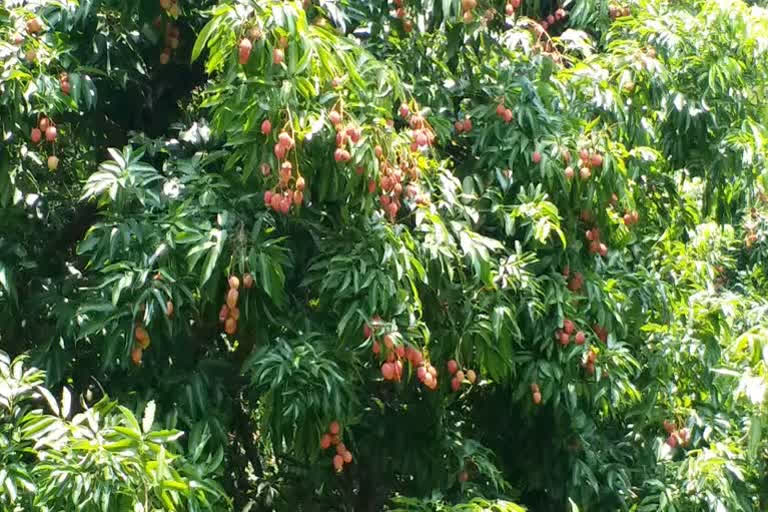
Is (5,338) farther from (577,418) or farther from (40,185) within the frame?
(577,418)

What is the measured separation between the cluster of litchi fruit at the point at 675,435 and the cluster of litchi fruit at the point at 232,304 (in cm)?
227

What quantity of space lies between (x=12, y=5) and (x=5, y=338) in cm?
115

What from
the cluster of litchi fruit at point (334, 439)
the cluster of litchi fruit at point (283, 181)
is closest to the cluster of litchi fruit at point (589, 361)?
the cluster of litchi fruit at point (334, 439)

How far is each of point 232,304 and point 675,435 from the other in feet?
7.73

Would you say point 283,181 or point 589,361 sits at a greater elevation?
point 283,181

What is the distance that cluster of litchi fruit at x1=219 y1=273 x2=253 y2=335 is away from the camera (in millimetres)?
3336

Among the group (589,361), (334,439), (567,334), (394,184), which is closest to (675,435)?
(589,361)

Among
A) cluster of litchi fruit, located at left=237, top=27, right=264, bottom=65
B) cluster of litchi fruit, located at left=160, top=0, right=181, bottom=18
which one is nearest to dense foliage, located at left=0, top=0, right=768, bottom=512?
cluster of litchi fruit, located at left=237, top=27, right=264, bottom=65

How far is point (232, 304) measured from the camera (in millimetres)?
3340

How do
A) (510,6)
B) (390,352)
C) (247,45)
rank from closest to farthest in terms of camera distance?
(247,45) < (390,352) < (510,6)

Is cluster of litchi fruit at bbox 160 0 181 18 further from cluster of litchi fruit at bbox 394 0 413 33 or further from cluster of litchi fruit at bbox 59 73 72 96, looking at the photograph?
cluster of litchi fruit at bbox 394 0 413 33

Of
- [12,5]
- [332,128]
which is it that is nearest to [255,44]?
[332,128]

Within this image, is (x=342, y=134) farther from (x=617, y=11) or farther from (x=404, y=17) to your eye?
(x=617, y=11)

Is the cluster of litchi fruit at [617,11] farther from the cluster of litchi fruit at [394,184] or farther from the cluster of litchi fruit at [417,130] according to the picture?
the cluster of litchi fruit at [394,184]
